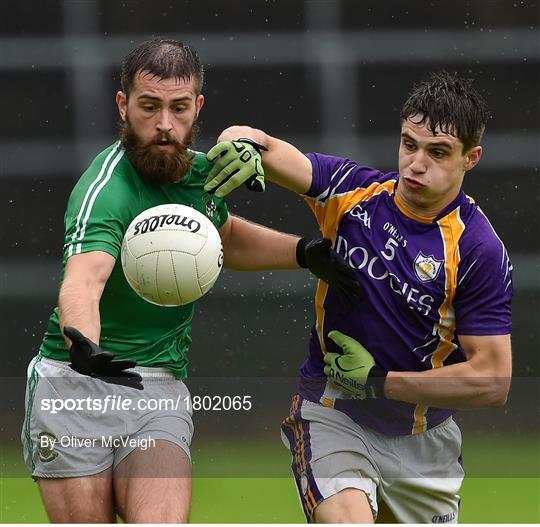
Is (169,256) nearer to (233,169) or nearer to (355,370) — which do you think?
(233,169)

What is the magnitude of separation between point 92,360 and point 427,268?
1281 millimetres

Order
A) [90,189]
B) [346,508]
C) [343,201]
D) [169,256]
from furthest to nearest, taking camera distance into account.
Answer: [343,201]
[90,189]
[346,508]
[169,256]

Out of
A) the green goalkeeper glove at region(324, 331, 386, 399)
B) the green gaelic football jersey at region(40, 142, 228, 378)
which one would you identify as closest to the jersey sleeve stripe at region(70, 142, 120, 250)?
the green gaelic football jersey at region(40, 142, 228, 378)

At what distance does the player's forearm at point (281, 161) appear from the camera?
4.43 m

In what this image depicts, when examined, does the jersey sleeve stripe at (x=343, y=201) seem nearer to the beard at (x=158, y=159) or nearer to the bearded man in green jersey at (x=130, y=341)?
the bearded man in green jersey at (x=130, y=341)

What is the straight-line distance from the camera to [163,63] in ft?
14.2

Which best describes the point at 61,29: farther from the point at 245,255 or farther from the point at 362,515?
the point at 362,515

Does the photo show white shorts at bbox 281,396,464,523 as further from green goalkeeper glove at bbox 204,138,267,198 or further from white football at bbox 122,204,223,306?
green goalkeeper glove at bbox 204,138,267,198

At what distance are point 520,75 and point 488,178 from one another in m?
0.75

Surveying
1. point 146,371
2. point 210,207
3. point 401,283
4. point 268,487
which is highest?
point 210,207

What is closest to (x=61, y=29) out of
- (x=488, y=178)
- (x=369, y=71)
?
(x=369, y=71)

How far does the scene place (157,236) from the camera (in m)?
3.99

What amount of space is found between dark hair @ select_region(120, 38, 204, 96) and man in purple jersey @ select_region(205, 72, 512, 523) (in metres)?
0.27

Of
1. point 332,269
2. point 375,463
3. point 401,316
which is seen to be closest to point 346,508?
point 375,463
